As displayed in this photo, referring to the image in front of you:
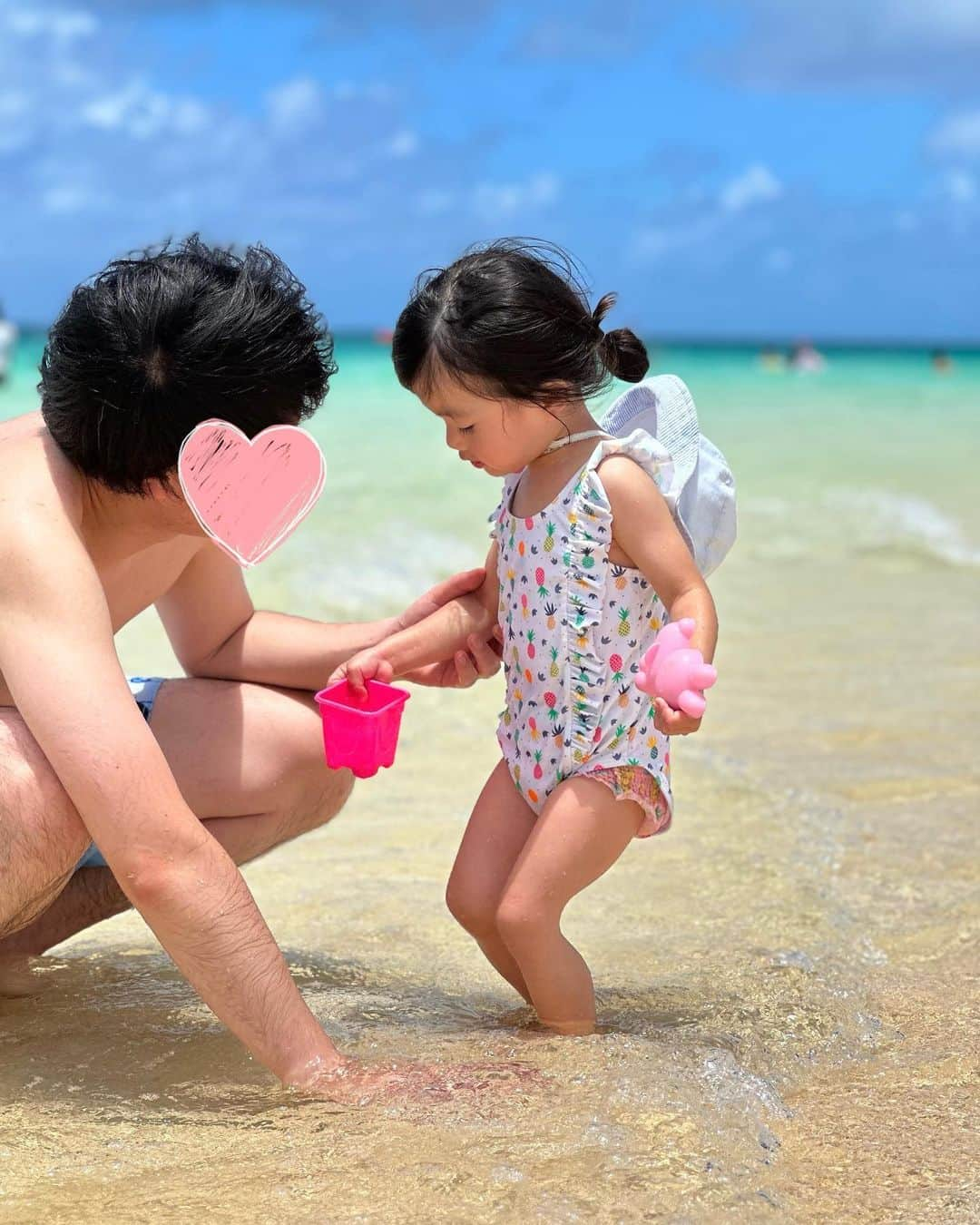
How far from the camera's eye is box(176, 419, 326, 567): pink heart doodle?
212cm

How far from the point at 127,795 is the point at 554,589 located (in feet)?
2.65

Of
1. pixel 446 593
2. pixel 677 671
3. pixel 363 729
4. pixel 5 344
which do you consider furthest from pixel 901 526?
pixel 5 344

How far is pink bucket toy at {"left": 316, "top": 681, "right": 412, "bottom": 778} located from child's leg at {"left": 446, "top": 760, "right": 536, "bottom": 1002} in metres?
0.23

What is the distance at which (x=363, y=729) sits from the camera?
2379 mm

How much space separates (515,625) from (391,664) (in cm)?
23


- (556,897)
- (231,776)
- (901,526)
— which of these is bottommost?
(901,526)

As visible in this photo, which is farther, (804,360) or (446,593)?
(804,360)

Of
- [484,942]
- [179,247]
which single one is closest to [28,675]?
[179,247]

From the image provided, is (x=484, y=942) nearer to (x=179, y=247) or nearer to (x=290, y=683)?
(x=290, y=683)

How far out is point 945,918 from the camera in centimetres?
291

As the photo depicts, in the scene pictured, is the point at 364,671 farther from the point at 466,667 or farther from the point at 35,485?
the point at 35,485

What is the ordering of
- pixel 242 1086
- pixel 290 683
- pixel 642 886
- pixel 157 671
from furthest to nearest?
1. pixel 157 671
2. pixel 642 886
3. pixel 290 683
4. pixel 242 1086

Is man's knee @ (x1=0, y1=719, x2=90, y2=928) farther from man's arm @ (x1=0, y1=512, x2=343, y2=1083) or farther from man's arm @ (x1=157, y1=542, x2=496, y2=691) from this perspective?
man's arm @ (x1=157, y1=542, x2=496, y2=691)

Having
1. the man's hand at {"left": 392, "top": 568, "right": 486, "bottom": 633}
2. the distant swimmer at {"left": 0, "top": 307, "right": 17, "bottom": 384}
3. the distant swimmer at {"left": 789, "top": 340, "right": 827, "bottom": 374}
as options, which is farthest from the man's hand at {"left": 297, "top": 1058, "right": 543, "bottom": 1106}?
the distant swimmer at {"left": 789, "top": 340, "right": 827, "bottom": 374}
